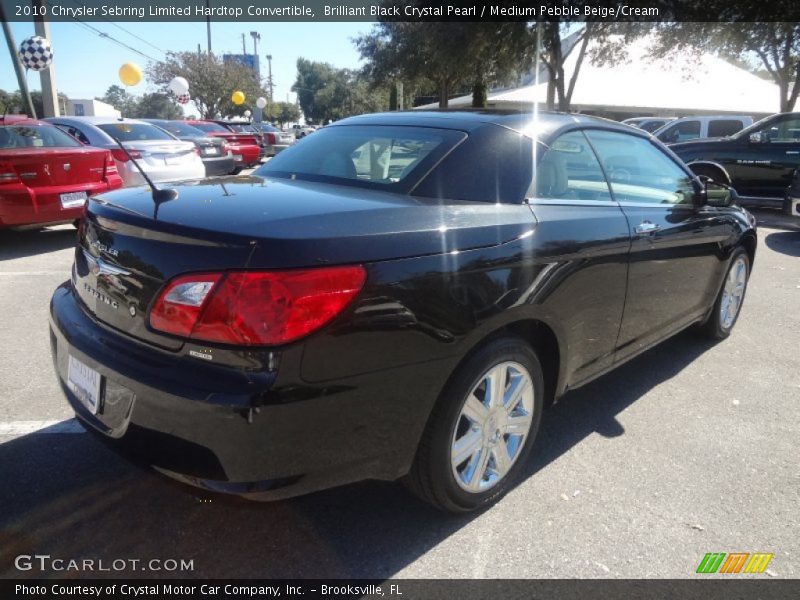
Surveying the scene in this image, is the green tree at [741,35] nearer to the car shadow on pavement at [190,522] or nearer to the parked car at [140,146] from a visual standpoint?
the parked car at [140,146]

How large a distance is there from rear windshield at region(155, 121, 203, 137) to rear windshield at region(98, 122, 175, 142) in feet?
12.3

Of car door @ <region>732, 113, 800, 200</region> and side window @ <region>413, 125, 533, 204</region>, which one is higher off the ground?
side window @ <region>413, 125, 533, 204</region>

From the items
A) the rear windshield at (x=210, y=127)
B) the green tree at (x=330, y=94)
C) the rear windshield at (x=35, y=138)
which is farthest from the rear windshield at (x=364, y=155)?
the green tree at (x=330, y=94)

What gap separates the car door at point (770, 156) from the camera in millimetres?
→ 10328

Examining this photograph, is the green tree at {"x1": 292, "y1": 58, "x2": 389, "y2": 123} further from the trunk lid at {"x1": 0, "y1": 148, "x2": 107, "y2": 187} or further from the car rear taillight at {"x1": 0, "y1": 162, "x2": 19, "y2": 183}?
the car rear taillight at {"x1": 0, "y1": 162, "x2": 19, "y2": 183}

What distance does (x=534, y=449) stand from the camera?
9.62 feet

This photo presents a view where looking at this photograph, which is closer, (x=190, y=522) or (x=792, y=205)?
(x=190, y=522)

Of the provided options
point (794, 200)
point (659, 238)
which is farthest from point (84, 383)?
point (794, 200)

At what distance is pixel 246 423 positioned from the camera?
1.72 meters

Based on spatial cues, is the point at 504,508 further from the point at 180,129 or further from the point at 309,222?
the point at 180,129

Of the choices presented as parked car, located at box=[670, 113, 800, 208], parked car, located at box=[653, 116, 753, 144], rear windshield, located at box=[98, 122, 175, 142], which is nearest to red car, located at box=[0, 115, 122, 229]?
rear windshield, located at box=[98, 122, 175, 142]

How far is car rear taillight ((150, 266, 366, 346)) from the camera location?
174cm

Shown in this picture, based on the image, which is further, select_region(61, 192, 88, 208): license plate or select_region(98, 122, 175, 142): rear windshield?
select_region(98, 122, 175, 142): rear windshield

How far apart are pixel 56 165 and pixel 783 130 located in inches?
439
